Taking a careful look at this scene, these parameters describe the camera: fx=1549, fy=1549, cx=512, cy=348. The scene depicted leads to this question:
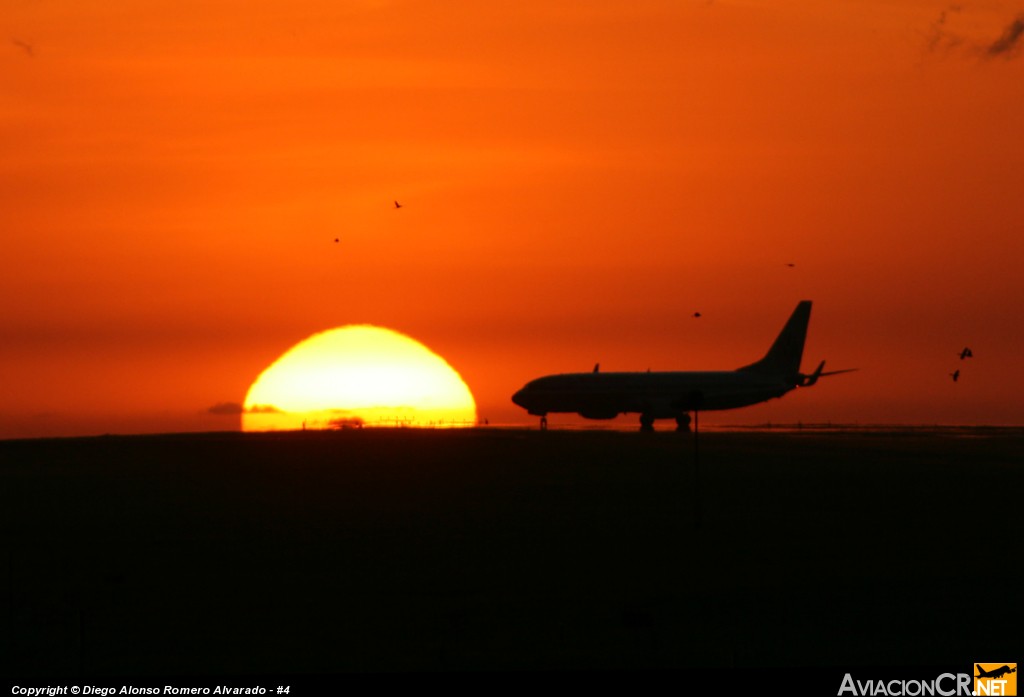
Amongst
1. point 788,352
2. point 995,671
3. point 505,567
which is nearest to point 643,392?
point 788,352

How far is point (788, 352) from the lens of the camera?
180 metres

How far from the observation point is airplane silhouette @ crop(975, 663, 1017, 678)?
33000 mm

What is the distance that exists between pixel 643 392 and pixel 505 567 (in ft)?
361

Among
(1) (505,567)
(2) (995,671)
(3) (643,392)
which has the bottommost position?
(2) (995,671)

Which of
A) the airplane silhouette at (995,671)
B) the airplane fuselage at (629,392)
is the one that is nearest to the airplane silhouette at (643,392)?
the airplane fuselage at (629,392)

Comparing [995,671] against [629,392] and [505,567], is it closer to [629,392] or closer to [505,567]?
[505,567]

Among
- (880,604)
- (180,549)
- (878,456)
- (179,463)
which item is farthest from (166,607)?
(878,456)

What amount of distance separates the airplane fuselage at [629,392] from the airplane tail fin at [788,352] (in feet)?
25.2

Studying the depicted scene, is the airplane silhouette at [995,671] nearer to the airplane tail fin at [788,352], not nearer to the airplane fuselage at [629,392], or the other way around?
the airplane fuselage at [629,392]

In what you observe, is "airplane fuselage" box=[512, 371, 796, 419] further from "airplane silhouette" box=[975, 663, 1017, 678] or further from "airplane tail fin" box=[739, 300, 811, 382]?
"airplane silhouette" box=[975, 663, 1017, 678]

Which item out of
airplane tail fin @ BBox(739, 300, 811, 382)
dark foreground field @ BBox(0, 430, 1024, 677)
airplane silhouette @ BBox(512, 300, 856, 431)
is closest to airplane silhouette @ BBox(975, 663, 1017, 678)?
dark foreground field @ BBox(0, 430, 1024, 677)

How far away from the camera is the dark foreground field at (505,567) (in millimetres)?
40500

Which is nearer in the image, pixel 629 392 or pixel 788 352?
pixel 629 392

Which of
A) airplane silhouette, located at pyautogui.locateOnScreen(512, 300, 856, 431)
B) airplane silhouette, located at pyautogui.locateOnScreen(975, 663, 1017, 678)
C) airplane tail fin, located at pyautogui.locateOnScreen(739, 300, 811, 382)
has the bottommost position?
airplane silhouette, located at pyautogui.locateOnScreen(975, 663, 1017, 678)
